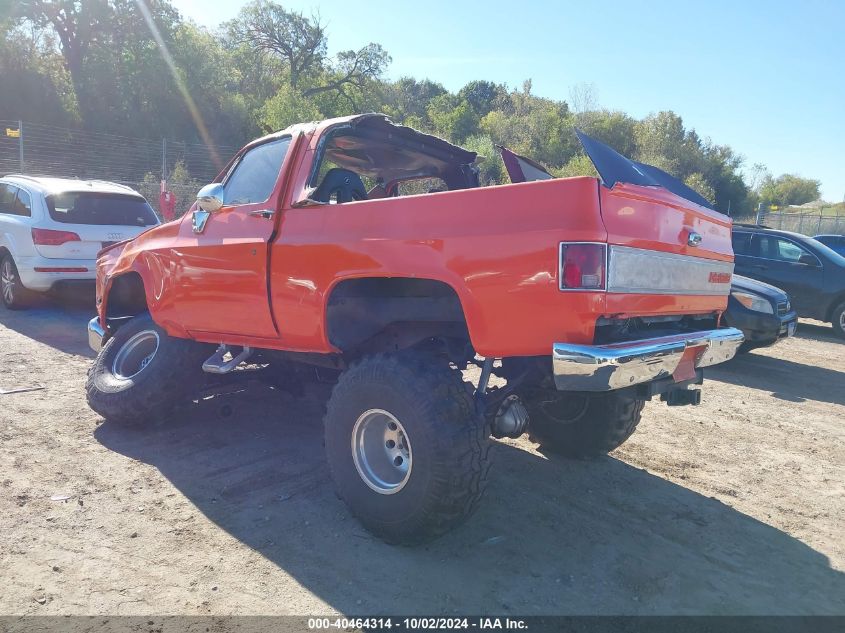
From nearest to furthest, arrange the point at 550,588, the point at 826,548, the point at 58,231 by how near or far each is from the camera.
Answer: the point at 550,588 → the point at 826,548 → the point at 58,231

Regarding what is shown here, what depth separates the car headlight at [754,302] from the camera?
25.8ft

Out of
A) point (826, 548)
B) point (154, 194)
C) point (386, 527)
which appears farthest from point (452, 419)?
point (154, 194)

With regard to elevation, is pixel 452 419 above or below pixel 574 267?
below

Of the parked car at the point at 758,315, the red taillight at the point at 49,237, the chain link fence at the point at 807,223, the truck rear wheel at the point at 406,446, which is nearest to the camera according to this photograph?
the truck rear wheel at the point at 406,446

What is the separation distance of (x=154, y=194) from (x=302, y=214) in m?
17.8

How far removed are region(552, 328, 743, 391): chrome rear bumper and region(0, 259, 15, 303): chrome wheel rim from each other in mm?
9037

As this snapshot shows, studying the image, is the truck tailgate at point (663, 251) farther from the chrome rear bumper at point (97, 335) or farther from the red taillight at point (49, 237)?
the red taillight at point (49, 237)

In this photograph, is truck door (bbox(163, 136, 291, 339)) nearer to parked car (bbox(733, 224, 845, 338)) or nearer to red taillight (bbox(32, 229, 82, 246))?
red taillight (bbox(32, 229, 82, 246))

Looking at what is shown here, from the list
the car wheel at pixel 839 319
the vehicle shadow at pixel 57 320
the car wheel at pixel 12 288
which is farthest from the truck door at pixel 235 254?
the car wheel at pixel 839 319

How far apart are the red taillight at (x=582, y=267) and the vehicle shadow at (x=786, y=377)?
4.96 m

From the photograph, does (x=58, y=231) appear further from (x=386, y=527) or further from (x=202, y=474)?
(x=386, y=527)

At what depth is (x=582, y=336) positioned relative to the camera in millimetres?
2764

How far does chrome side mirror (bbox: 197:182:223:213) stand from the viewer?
14.1 ft

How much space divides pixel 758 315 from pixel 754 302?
0.58 feet
